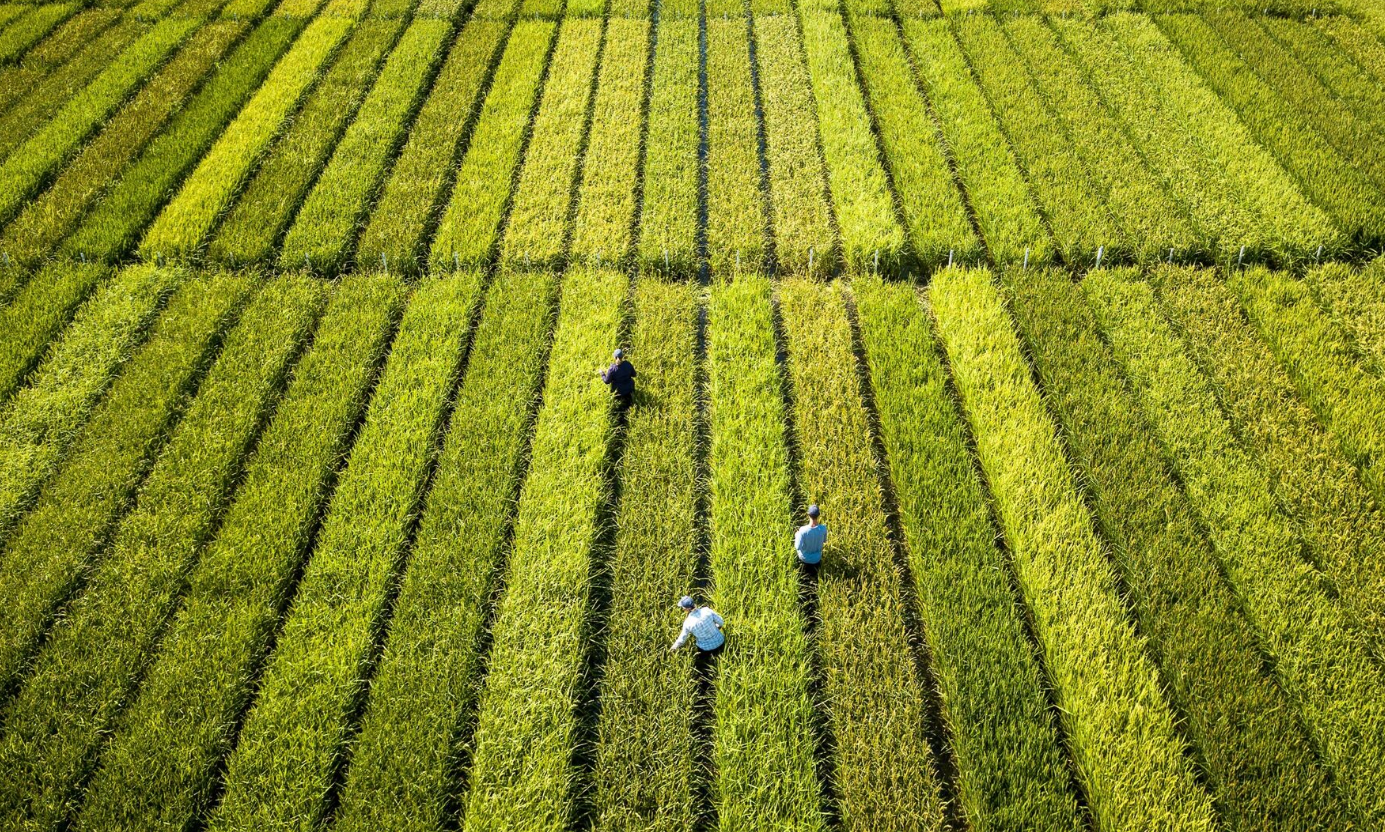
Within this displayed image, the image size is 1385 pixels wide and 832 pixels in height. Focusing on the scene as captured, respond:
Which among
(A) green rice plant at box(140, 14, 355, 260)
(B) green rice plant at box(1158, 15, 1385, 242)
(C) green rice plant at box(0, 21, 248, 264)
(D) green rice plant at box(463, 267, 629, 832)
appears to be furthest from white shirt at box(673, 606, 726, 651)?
(B) green rice plant at box(1158, 15, 1385, 242)

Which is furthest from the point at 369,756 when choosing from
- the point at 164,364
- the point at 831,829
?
the point at 164,364

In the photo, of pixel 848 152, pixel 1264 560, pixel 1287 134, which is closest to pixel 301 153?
pixel 848 152

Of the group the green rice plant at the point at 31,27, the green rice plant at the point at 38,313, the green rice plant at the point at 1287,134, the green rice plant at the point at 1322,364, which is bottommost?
the green rice plant at the point at 1322,364

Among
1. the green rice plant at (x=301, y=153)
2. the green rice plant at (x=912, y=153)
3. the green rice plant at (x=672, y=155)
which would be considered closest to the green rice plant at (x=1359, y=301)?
the green rice plant at (x=912, y=153)

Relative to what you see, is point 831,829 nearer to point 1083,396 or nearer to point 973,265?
point 1083,396

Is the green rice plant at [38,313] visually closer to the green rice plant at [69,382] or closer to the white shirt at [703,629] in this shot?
the green rice plant at [69,382]

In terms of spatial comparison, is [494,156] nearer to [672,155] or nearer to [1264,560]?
[672,155]
